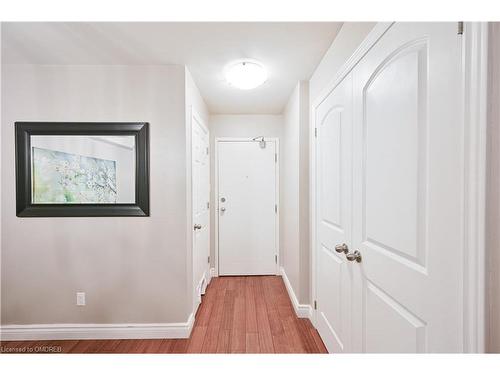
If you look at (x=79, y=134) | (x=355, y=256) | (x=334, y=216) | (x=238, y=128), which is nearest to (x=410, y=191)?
(x=355, y=256)

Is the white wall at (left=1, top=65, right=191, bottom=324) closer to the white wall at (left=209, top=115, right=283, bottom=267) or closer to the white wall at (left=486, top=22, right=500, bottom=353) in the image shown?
the white wall at (left=209, top=115, right=283, bottom=267)

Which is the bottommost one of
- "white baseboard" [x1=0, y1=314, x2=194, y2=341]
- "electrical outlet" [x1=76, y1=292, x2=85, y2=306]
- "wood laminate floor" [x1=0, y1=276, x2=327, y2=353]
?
"wood laminate floor" [x1=0, y1=276, x2=327, y2=353]

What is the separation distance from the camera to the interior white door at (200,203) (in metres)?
2.45

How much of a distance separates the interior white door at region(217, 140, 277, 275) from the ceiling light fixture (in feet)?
4.29

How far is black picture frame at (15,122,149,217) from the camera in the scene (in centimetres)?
203

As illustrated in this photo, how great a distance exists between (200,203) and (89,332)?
148 centimetres

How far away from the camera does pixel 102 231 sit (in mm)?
2072

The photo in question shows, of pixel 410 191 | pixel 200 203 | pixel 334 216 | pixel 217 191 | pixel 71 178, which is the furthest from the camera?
pixel 217 191

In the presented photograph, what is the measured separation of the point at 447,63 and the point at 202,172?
8.21 ft

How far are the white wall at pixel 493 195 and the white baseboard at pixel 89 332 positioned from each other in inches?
80.2

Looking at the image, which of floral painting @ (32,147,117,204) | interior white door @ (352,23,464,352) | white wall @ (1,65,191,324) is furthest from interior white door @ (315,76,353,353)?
floral painting @ (32,147,117,204)

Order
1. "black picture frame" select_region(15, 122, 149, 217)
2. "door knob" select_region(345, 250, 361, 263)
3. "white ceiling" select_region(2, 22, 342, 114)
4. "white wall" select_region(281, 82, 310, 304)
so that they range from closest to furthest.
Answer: "door knob" select_region(345, 250, 361, 263) < "white ceiling" select_region(2, 22, 342, 114) < "black picture frame" select_region(15, 122, 149, 217) < "white wall" select_region(281, 82, 310, 304)

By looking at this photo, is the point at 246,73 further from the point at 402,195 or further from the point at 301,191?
the point at 402,195

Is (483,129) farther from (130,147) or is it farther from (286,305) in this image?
(286,305)
